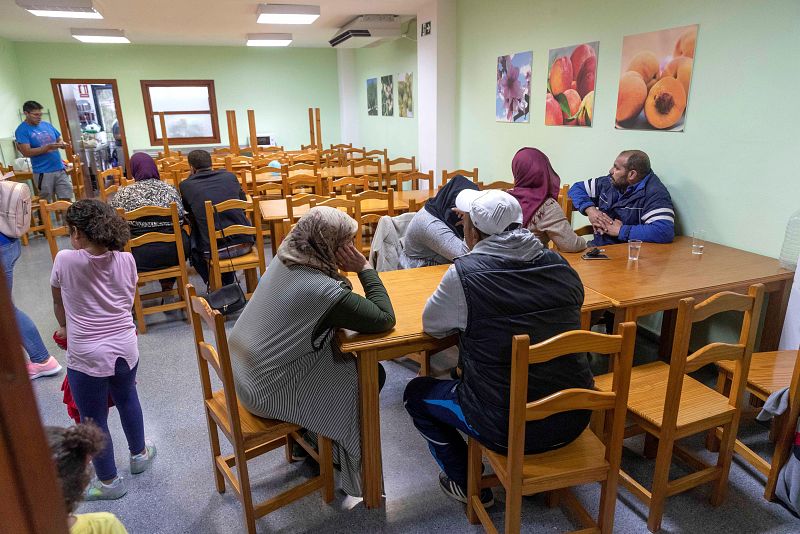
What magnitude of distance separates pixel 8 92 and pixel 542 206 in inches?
345

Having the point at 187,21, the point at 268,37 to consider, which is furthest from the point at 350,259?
the point at 268,37

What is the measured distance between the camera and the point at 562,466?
1.53m

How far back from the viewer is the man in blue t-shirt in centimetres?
593

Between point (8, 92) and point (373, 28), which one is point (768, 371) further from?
point (8, 92)

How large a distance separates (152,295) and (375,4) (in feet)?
13.7

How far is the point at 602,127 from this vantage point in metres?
3.78

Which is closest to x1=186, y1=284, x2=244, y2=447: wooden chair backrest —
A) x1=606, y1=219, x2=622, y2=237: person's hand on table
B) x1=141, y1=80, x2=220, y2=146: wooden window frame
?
x1=606, y1=219, x2=622, y2=237: person's hand on table

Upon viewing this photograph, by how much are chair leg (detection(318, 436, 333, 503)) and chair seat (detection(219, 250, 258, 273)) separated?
6.40ft

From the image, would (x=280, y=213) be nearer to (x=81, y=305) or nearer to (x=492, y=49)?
(x=81, y=305)

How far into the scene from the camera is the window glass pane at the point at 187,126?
972cm

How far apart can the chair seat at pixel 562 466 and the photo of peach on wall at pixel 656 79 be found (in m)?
2.29

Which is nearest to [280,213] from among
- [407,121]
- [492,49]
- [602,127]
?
[602,127]

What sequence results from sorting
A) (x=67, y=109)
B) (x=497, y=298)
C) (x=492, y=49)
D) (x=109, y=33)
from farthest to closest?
(x=67, y=109), (x=109, y=33), (x=492, y=49), (x=497, y=298)

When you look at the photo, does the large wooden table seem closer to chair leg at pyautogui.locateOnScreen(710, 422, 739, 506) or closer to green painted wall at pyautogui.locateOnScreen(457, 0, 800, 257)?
chair leg at pyautogui.locateOnScreen(710, 422, 739, 506)
